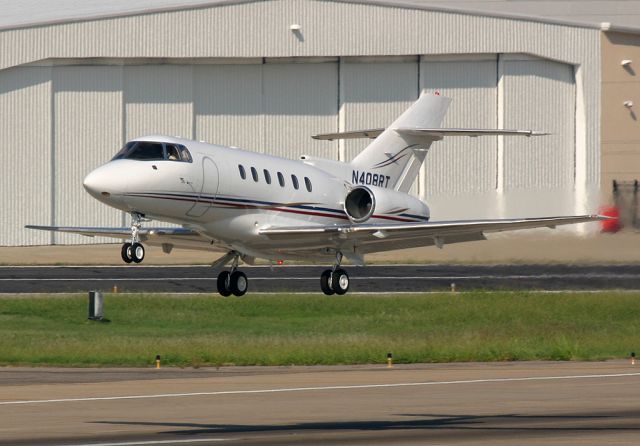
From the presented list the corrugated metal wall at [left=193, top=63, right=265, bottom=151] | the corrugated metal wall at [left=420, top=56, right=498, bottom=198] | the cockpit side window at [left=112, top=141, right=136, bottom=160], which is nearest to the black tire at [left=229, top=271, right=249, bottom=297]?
the cockpit side window at [left=112, top=141, right=136, bottom=160]

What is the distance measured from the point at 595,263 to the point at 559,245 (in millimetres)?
1482

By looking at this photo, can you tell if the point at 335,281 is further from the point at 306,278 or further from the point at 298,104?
the point at 298,104

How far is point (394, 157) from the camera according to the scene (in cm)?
4097

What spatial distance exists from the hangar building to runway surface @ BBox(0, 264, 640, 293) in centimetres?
355

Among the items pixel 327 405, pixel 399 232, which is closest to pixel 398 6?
pixel 399 232

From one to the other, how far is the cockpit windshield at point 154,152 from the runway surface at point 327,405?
578 cm

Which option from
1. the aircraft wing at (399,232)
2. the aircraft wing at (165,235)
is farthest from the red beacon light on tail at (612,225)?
the aircraft wing at (165,235)

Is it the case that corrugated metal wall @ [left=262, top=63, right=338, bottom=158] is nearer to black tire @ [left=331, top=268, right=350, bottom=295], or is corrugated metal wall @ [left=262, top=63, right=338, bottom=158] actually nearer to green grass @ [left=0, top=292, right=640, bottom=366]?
green grass @ [left=0, top=292, right=640, bottom=366]

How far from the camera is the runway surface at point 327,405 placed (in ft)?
85.6

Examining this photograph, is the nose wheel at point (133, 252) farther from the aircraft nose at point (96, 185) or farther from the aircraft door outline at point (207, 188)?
the aircraft door outline at point (207, 188)

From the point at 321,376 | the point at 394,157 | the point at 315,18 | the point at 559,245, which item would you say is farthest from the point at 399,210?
the point at 315,18

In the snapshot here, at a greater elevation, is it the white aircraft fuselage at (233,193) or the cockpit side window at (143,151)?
the cockpit side window at (143,151)

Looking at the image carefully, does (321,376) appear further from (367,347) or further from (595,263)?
(595,263)

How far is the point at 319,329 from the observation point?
51969 millimetres
